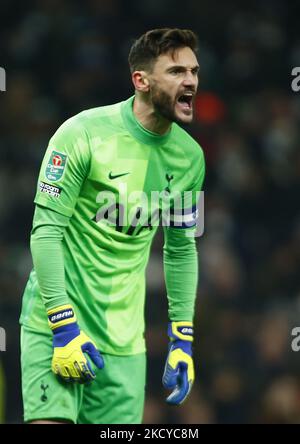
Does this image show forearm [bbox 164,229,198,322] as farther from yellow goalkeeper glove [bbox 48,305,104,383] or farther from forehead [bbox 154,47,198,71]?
forehead [bbox 154,47,198,71]

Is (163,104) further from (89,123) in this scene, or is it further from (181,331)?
(181,331)

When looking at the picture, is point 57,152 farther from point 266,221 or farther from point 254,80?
point 254,80

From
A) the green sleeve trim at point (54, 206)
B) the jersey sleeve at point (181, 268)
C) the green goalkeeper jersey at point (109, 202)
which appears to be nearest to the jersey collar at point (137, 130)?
the green goalkeeper jersey at point (109, 202)

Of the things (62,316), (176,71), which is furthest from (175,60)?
(62,316)

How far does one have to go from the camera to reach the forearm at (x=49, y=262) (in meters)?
4.34

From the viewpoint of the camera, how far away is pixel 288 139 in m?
9.25

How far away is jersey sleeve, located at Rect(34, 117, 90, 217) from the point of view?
4391 mm

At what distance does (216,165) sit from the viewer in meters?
9.07

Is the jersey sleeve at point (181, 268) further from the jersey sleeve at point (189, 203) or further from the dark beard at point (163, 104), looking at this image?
the dark beard at point (163, 104)

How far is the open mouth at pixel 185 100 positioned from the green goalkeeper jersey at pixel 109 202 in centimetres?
20

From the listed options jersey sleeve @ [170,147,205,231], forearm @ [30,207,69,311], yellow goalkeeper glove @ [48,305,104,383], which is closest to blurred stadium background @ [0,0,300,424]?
jersey sleeve @ [170,147,205,231]

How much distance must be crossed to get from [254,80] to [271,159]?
3.14 ft
